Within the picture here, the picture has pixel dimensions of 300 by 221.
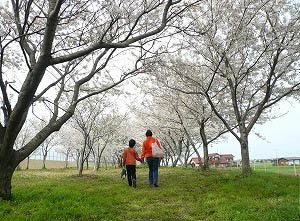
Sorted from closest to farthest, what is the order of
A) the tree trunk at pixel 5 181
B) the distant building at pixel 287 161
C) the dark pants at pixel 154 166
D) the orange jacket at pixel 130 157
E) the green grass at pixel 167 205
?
1. the green grass at pixel 167 205
2. the tree trunk at pixel 5 181
3. the dark pants at pixel 154 166
4. the orange jacket at pixel 130 157
5. the distant building at pixel 287 161

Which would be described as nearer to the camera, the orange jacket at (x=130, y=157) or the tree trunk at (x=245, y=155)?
the orange jacket at (x=130, y=157)

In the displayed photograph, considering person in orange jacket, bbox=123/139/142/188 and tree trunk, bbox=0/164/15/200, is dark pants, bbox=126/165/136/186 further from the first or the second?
tree trunk, bbox=0/164/15/200

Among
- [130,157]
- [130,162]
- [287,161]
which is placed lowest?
[130,162]

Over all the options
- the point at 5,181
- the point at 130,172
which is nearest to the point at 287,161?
the point at 130,172

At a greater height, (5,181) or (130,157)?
(130,157)

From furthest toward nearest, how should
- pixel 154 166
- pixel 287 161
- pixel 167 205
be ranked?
pixel 287 161 → pixel 154 166 → pixel 167 205

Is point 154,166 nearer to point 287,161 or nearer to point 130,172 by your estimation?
point 130,172

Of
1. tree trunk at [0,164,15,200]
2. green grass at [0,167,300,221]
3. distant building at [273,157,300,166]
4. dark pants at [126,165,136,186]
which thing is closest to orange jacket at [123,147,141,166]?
dark pants at [126,165,136,186]

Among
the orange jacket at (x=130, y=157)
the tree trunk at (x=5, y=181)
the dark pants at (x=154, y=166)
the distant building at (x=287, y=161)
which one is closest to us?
the tree trunk at (x=5, y=181)

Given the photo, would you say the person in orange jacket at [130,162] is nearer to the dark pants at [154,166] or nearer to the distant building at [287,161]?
the dark pants at [154,166]

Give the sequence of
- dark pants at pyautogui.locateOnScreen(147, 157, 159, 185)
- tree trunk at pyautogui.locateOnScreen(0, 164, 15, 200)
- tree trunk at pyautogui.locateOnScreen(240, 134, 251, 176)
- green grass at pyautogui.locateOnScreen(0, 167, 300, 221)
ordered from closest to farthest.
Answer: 1. green grass at pyautogui.locateOnScreen(0, 167, 300, 221)
2. tree trunk at pyautogui.locateOnScreen(0, 164, 15, 200)
3. dark pants at pyautogui.locateOnScreen(147, 157, 159, 185)
4. tree trunk at pyautogui.locateOnScreen(240, 134, 251, 176)

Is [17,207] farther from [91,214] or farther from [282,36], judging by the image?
[282,36]

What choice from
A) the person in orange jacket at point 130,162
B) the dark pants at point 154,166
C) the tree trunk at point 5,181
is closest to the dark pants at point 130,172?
the person in orange jacket at point 130,162

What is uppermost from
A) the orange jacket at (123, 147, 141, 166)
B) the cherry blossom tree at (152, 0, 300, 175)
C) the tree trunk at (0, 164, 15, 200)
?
the cherry blossom tree at (152, 0, 300, 175)
